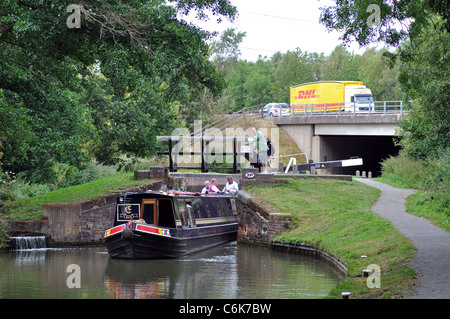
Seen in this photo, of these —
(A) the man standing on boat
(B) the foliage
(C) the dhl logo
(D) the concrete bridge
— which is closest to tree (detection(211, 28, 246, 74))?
(B) the foliage

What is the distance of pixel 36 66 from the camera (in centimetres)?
2105

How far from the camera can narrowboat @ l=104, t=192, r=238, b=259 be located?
17750 mm

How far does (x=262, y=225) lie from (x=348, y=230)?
152 inches

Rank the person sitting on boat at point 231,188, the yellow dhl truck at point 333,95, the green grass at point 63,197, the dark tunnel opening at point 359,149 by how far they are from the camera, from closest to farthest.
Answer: the green grass at point 63,197
the person sitting on boat at point 231,188
the dark tunnel opening at point 359,149
the yellow dhl truck at point 333,95

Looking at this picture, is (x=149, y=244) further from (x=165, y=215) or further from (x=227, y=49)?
(x=227, y=49)

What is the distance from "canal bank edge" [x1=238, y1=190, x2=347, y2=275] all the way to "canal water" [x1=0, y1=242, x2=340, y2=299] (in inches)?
10.2

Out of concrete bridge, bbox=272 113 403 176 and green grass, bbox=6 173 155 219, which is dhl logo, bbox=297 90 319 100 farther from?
green grass, bbox=6 173 155 219

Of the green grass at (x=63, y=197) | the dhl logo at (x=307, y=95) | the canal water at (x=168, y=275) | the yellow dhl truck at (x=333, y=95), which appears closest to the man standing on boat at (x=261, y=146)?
the green grass at (x=63, y=197)

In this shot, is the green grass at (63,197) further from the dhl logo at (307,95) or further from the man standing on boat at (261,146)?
the dhl logo at (307,95)

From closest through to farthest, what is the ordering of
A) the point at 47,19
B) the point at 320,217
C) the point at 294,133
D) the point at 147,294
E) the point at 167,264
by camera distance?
the point at 147,294 < the point at 47,19 < the point at 167,264 < the point at 320,217 < the point at 294,133

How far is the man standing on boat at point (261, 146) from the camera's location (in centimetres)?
2402

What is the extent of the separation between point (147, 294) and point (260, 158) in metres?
13.0
